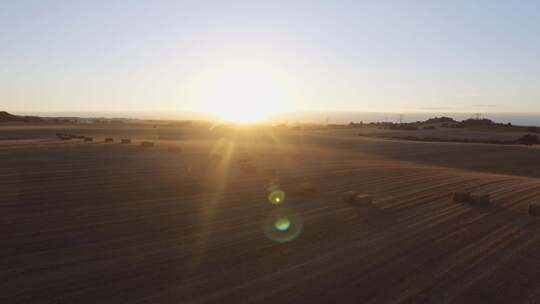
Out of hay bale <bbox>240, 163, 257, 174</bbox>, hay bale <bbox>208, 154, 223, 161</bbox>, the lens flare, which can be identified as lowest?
the lens flare

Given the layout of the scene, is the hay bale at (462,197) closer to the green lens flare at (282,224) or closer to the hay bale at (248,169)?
the green lens flare at (282,224)

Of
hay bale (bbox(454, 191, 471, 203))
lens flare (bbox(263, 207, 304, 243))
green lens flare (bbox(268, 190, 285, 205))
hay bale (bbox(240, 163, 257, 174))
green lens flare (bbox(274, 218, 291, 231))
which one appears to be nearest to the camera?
lens flare (bbox(263, 207, 304, 243))

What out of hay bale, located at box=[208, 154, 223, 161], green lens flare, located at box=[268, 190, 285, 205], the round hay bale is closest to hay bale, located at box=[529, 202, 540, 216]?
the round hay bale

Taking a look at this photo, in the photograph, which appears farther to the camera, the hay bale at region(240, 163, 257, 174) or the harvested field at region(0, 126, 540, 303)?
the hay bale at region(240, 163, 257, 174)

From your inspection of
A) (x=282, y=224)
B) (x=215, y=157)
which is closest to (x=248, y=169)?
(x=215, y=157)

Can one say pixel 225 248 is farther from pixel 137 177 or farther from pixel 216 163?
pixel 216 163

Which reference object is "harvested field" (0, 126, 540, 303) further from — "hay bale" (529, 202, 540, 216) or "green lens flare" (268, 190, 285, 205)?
"hay bale" (529, 202, 540, 216)

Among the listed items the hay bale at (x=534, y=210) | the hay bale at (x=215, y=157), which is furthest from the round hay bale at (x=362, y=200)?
the hay bale at (x=215, y=157)

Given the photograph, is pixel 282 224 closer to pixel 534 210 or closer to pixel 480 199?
pixel 480 199
